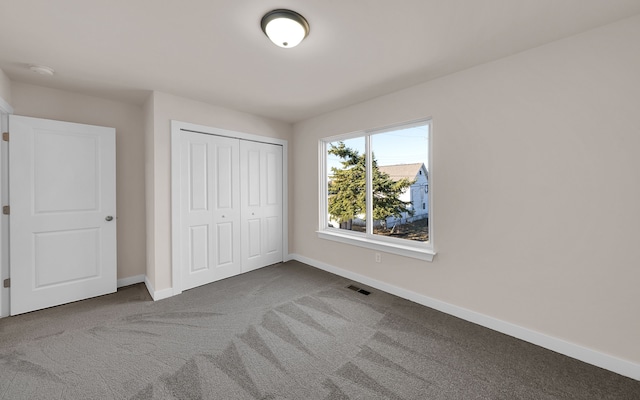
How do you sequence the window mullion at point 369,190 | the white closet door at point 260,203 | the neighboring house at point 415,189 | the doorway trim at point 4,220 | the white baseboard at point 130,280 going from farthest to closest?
1. the white closet door at point 260,203
2. the window mullion at point 369,190
3. the white baseboard at point 130,280
4. the neighboring house at point 415,189
5. the doorway trim at point 4,220

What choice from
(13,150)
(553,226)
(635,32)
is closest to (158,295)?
(13,150)

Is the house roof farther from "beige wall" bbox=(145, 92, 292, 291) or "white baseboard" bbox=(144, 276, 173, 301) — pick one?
"white baseboard" bbox=(144, 276, 173, 301)

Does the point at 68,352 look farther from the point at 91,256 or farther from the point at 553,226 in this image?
the point at 553,226

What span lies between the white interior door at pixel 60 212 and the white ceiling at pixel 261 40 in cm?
59

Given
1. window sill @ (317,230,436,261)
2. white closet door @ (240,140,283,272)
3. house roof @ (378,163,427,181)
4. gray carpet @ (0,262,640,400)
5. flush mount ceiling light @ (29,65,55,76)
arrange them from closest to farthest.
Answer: gray carpet @ (0,262,640,400) < flush mount ceiling light @ (29,65,55,76) < window sill @ (317,230,436,261) < house roof @ (378,163,427,181) < white closet door @ (240,140,283,272)

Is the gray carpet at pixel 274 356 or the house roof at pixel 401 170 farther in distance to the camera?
the house roof at pixel 401 170

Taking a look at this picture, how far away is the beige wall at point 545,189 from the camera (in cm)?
174

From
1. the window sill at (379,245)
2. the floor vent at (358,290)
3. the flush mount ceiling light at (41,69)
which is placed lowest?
the floor vent at (358,290)

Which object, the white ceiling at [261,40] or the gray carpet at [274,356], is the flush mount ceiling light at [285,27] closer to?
the white ceiling at [261,40]

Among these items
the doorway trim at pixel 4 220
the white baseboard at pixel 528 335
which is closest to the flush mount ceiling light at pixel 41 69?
the doorway trim at pixel 4 220

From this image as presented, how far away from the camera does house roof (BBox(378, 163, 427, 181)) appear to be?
2947 millimetres

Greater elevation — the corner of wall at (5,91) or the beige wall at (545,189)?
the corner of wall at (5,91)

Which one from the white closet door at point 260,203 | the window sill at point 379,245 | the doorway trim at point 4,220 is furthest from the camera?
the white closet door at point 260,203

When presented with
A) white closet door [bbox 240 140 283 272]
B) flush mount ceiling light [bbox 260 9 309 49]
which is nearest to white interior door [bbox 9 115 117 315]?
white closet door [bbox 240 140 283 272]
